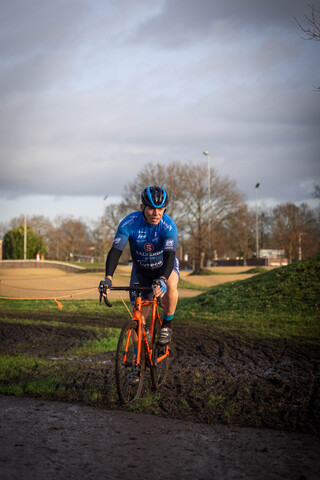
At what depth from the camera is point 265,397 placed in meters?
5.27

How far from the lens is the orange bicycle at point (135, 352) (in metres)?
4.91

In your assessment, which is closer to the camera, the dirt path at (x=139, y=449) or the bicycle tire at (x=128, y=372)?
the dirt path at (x=139, y=449)

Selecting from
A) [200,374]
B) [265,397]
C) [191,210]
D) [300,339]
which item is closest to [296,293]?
[300,339]

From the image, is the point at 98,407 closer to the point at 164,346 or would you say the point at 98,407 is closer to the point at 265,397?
the point at 164,346

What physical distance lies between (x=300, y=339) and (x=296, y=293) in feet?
16.1

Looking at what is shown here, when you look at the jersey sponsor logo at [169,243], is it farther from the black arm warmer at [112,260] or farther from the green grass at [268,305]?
the green grass at [268,305]

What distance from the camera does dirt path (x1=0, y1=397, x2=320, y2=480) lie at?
3238 millimetres

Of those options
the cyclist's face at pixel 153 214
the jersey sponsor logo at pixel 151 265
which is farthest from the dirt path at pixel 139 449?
the cyclist's face at pixel 153 214

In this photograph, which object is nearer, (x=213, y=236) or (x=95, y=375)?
(x=95, y=375)

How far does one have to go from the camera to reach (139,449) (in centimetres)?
371

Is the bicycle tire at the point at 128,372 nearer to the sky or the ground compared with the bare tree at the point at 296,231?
nearer to the ground

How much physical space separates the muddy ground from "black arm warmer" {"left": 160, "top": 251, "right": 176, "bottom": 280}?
1.34 meters

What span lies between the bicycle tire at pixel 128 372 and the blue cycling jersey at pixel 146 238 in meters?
0.86

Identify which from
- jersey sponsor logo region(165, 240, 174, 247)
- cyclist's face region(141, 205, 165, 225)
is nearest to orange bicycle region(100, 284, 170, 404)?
jersey sponsor logo region(165, 240, 174, 247)
